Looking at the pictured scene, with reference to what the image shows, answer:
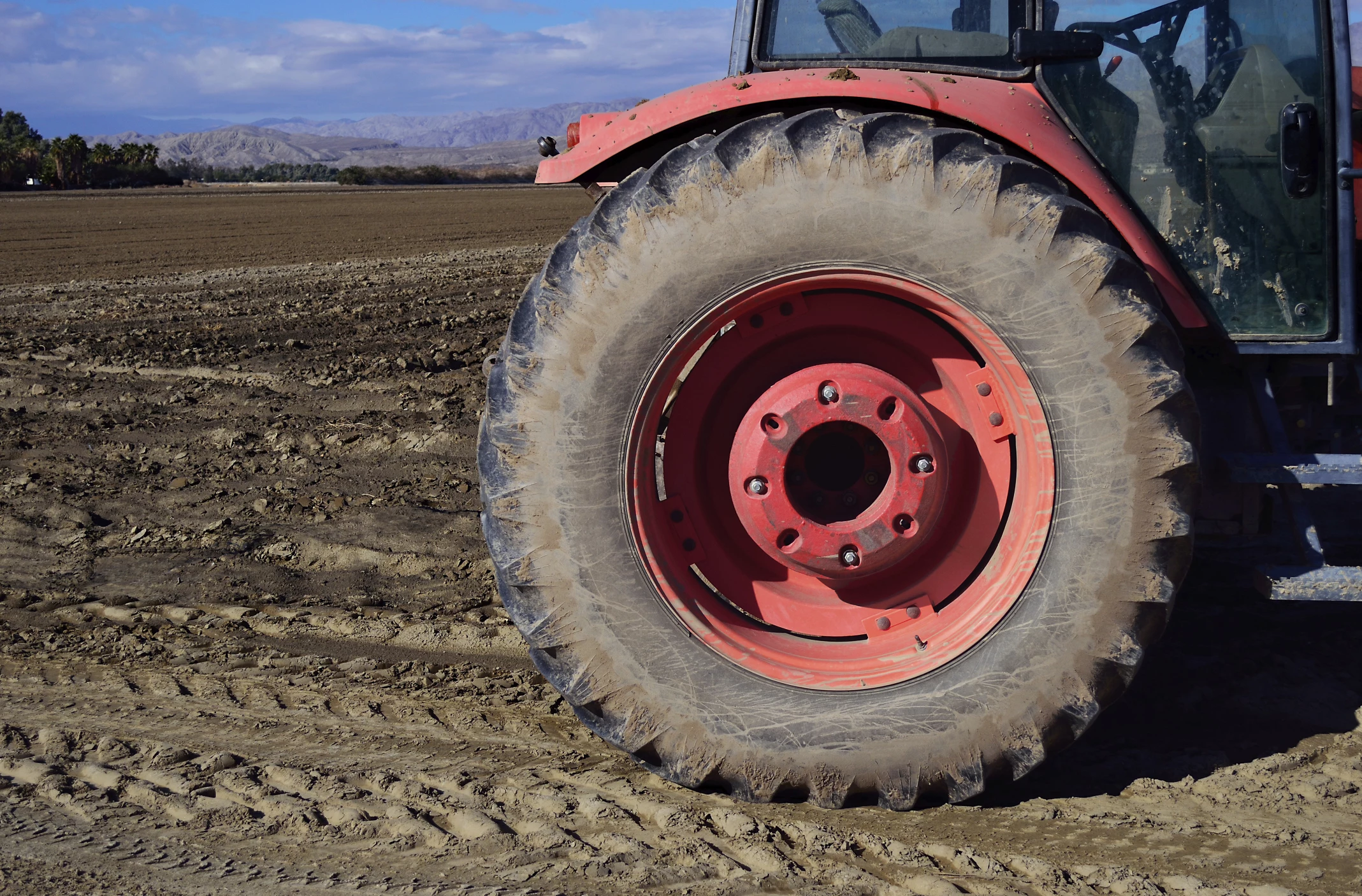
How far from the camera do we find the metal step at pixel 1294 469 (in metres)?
2.77

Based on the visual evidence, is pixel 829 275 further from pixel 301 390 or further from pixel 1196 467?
pixel 301 390

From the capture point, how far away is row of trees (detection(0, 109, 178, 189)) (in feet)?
151

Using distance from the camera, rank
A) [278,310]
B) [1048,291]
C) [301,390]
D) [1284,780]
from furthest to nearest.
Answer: [278,310] < [301,390] < [1284,780] < [1048,291]

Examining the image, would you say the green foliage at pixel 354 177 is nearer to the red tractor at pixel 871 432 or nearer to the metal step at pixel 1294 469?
the red tractor at pixel 871 432

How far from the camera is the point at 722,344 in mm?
2707

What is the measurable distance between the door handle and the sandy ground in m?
1.41

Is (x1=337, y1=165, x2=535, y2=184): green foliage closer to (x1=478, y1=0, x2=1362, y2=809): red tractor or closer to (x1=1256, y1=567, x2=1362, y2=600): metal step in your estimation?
(x1=478, y1=0, x2=1362, y2=809): red tractor

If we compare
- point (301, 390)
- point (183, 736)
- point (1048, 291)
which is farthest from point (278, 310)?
point (1048, 291)

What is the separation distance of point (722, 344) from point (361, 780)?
1392mm

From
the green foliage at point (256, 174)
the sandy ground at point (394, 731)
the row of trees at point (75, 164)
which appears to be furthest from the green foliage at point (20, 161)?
the sandy ground at point (394, 731)

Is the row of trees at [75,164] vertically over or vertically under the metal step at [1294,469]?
over

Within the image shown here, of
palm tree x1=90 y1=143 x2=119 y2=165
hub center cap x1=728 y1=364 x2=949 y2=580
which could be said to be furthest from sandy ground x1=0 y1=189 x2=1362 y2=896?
palm tree x1=90 y1=143 x2=119 y2=165

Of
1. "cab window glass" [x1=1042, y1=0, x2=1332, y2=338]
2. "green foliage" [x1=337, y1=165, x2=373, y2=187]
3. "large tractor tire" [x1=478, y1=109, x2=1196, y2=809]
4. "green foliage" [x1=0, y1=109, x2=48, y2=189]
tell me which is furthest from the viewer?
"green foliage" [x1=337, y1=165, x2=373, y2=187]

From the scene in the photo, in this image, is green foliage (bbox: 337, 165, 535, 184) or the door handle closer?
the door handle
